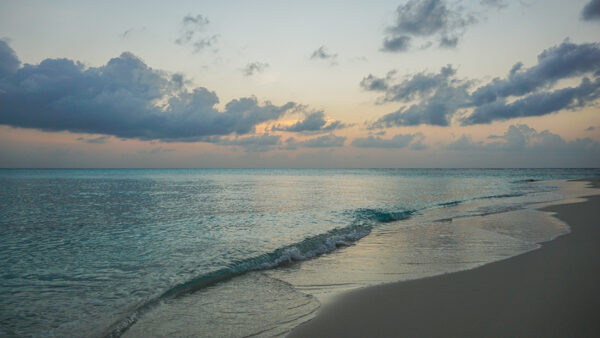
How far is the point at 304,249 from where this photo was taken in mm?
10688

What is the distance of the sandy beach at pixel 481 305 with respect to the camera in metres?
4.77

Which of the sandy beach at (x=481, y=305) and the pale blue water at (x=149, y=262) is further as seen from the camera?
the pale blue water at (x=149, y=262)

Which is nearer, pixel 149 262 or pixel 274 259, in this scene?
pixel 149 262

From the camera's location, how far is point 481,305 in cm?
566

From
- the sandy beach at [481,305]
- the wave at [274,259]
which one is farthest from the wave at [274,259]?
the sandy beach at [481,305]

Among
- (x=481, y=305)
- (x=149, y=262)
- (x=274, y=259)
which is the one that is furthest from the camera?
(x=274, y=259)

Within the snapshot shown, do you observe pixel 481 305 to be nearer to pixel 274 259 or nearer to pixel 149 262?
pixel 274 259

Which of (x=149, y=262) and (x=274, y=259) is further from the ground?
(x=149, y=262)

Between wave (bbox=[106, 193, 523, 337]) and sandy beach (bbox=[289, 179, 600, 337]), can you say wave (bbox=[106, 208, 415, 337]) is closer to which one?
wave (bbox=[106, 193, 523, 337])

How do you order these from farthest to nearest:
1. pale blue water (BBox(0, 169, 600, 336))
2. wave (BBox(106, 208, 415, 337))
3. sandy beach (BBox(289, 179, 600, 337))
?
wave (BBox(106, 208, 415, 337)) < pale blue water (BBox(0, 169, 600, 336)) < sandy beach (BBox(289, 179, 600, 337))

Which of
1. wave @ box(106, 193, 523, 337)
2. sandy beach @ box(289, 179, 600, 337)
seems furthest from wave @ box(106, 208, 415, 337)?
sandy beach @ box(289, 179, 600, 337)

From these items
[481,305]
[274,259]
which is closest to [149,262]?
[274,259]

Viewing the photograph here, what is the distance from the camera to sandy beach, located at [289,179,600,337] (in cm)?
477

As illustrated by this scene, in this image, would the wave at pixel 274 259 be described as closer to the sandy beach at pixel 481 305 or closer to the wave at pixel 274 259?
the wave at pixel 274 259
